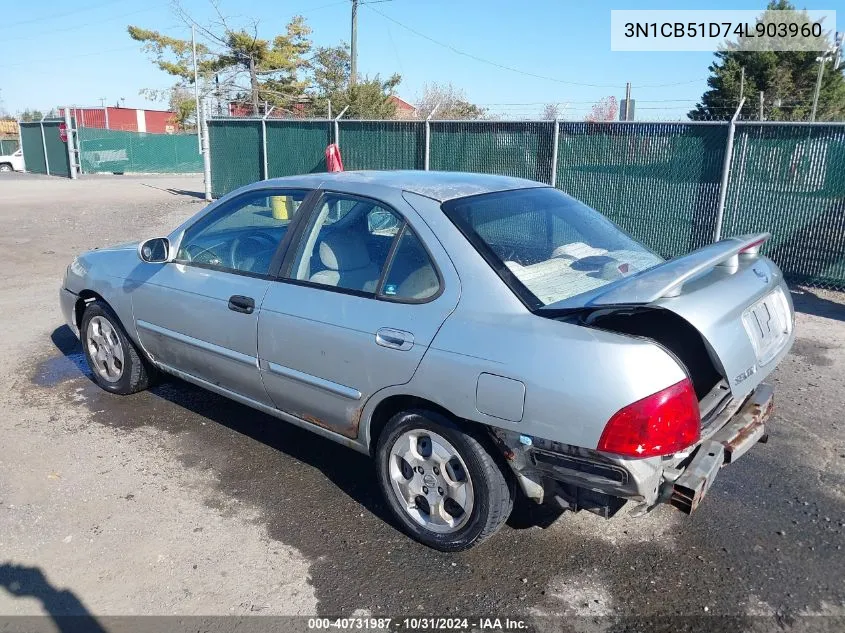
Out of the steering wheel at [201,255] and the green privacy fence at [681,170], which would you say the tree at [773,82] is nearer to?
the green privacy fence at [681,170]

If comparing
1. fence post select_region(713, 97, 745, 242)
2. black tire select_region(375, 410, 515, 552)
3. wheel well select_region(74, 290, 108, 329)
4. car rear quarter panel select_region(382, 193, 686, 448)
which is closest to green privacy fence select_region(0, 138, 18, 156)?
wheel well select_region(74, 290, 108, 329)

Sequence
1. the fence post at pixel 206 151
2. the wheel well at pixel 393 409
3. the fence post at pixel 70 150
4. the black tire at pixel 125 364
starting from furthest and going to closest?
the fence post at pixel 70 150 < the fence post at pixel 206 151 < the black tire at pixel 125 364 < the wheel well at pixel 393 409

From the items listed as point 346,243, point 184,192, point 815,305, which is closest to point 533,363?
point 346,243

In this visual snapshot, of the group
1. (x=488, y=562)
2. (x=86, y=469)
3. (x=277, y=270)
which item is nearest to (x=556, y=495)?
(x=488, y=562)

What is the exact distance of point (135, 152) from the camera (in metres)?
36.6

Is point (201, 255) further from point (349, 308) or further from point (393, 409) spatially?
point (393, 409)

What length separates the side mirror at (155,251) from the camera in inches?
164

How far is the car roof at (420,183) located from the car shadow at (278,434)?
1.59m

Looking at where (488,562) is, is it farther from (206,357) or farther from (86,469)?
(86,469)

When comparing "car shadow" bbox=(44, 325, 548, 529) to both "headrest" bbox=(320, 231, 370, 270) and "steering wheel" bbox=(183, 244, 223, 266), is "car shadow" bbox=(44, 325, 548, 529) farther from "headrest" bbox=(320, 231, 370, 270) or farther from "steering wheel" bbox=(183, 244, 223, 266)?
"headrest" bbox=(320, 231, 370, 270)

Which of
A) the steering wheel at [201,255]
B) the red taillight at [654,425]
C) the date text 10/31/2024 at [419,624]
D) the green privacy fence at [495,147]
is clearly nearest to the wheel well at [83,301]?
the steering wheel at [201,255]

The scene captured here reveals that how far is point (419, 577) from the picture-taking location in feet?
9.55

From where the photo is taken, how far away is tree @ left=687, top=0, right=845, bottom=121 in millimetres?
29969

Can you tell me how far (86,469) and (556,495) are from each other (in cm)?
269
